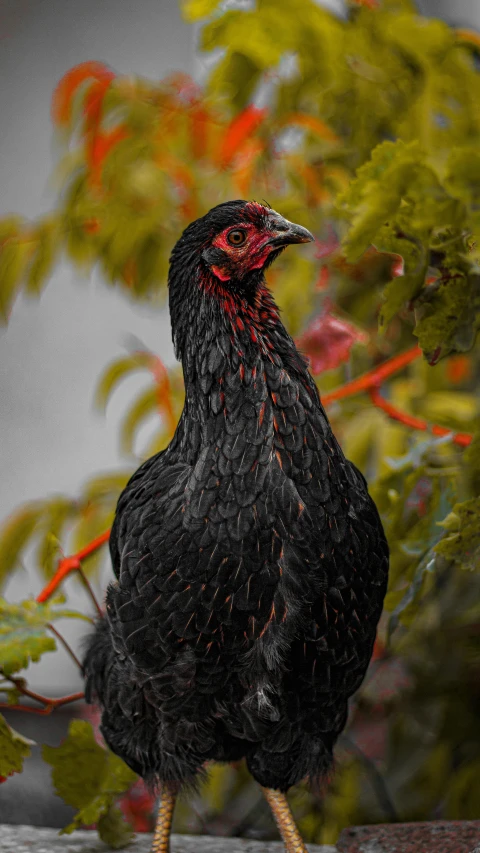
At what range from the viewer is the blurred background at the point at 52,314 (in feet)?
8.62

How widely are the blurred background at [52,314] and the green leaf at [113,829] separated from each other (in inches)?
56.2

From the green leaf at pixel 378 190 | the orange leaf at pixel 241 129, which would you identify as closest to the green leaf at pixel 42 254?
the orange leaf at pixel 241 129

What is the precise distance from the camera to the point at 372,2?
1458mm

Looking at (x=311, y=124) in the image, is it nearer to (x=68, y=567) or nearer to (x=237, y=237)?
(x=237, y=237)

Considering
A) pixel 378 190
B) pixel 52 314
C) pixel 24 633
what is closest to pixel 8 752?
pixel 24 633

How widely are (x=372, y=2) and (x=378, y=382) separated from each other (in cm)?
63

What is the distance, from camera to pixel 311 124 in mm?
1508

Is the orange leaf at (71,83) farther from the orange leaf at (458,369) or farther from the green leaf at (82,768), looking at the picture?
the green leaf at (82,768)

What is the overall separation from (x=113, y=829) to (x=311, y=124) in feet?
3.57

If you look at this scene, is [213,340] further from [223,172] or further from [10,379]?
[10,379]

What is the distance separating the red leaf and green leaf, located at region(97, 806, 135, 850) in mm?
623

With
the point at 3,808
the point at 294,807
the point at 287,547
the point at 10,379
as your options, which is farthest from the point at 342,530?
the point at 10,379

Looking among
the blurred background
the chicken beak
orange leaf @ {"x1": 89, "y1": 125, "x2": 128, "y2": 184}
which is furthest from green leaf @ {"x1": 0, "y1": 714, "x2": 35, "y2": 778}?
the blurred background

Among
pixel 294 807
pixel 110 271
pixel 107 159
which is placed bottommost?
pixel 294 807
